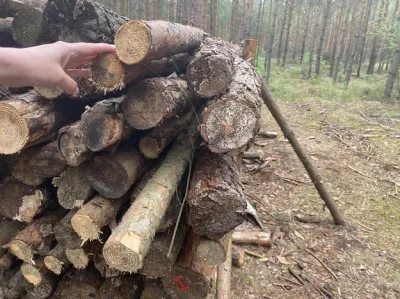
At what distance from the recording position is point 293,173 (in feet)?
20.4

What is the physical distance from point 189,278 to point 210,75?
5.18ft

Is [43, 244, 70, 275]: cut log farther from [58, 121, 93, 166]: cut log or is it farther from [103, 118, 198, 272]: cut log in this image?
[103, 118, 198, 272]: cut log

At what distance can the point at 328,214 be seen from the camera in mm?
4969

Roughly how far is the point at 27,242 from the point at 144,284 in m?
0.98

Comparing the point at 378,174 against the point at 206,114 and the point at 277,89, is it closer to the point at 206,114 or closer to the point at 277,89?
the point at 206,114

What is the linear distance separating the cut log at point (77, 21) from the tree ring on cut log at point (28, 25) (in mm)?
318

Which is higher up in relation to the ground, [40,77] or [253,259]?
[40,77]

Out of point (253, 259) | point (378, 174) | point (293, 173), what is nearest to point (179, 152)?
point (253, 259)

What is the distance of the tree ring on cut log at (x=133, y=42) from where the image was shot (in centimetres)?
185

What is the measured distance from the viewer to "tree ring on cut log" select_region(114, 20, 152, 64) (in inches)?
72.9

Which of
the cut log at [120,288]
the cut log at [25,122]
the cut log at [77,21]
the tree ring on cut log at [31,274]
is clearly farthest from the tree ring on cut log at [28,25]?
the cut log at [120,288]

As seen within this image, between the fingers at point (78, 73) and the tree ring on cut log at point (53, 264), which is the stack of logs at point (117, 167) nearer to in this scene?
the tree ring on cut log at point (53, 264)

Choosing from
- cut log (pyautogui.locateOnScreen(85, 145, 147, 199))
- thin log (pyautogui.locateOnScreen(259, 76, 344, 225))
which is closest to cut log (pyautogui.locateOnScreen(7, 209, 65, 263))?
cut log (pyautogui.locateOnScreen(85, 145, 147, 199))

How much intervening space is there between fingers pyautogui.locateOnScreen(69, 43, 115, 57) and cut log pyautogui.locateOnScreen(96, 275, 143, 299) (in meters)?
1.75
